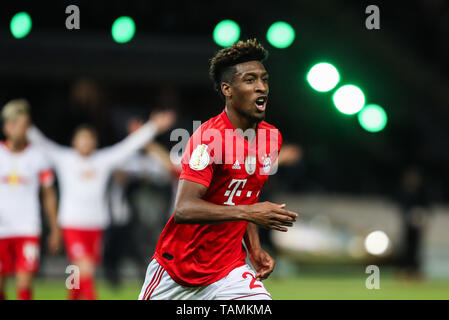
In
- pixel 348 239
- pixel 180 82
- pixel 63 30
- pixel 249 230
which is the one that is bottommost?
pixel 348 239

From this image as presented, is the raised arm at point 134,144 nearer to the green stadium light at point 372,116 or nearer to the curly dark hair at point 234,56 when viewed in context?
the green stadium light at point 372,116

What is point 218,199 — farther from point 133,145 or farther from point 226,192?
point 133,145

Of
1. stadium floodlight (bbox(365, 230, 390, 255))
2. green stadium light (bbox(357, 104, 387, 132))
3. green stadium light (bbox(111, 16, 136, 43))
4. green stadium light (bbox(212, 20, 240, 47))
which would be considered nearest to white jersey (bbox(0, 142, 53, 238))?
green stadium light (bbox(111, 16, 136, 43))

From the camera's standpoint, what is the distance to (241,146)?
4.89m

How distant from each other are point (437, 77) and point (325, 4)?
3.76 meters

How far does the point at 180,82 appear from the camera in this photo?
16.9 metres

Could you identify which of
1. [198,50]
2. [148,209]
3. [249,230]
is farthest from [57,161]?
[198,50]

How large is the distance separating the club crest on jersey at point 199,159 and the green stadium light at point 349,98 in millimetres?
4919

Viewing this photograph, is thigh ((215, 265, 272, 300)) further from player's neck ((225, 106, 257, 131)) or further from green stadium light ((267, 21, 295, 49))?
green stadium light ((267, 21, 295, 49))

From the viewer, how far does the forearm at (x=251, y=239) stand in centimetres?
538

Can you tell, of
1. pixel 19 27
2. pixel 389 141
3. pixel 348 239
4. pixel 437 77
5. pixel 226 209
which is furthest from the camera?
pixel 389 141

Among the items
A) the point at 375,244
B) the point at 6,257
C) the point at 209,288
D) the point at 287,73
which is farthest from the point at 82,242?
the point at 287,73

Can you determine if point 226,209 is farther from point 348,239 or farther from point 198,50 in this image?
point 198,50

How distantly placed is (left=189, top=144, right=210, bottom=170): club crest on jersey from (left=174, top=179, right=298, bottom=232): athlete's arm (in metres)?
0.11
